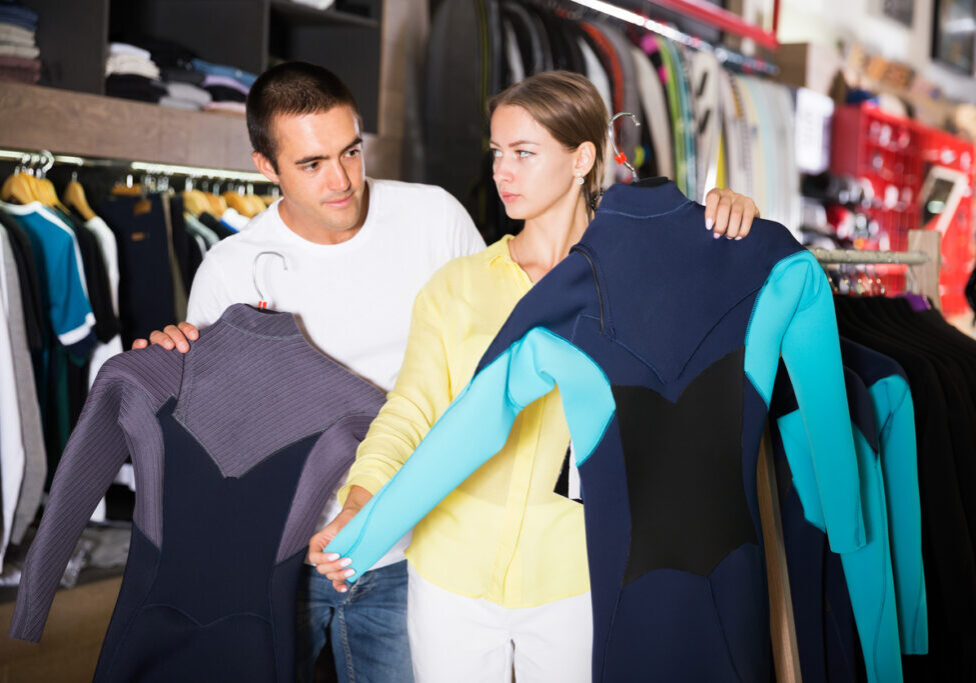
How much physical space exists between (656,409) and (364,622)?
29.7 inches

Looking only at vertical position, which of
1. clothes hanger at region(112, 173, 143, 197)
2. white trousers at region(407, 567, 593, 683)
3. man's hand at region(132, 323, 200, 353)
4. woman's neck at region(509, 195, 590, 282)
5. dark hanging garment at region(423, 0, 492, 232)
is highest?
dark hanging garment at region(423, 0, 492, 232)

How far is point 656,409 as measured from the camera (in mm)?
1314

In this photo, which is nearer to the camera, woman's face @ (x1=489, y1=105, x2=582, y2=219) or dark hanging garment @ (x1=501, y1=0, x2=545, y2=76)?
woman's face @ (x1=489, y1=105, x2=582, y2=219)

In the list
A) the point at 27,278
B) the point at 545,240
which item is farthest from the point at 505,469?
the point at 27,278

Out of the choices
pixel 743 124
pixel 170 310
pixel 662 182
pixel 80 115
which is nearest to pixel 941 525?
pixel 662 182

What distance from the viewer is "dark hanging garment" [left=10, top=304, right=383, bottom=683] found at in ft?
5.09

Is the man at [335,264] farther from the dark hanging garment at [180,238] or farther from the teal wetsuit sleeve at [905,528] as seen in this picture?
the teal wetsuit sleeve at [905,528]

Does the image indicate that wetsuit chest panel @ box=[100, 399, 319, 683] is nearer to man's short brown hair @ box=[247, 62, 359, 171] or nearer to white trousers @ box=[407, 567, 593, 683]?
white trousers @ box=[407, 567, 593, 683]

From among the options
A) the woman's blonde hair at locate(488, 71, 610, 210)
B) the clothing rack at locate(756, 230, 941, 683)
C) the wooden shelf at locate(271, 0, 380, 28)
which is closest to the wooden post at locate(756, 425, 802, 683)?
the clothing rack at locate(756, 230, 941, 683)

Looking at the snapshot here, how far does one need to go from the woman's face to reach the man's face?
35 centimetres

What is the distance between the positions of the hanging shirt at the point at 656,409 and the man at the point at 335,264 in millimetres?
455

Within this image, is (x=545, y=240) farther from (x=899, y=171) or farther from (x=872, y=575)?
(x=899, y=171)

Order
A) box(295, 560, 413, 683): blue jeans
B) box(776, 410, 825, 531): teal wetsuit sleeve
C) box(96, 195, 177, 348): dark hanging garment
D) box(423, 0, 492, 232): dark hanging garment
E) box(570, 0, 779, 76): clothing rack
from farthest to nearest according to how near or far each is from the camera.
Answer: box(570, 0, 779, 76): clothing rack → box(423, 0, 492, 232): dark hanging garment → box(96, 195, 177, 348): dark hanging garment → box(295, 560, 413, 683): blue jeans → box(776, 410, 825, 531): teal wetsuit sleeve

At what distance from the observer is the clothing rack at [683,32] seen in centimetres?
397
